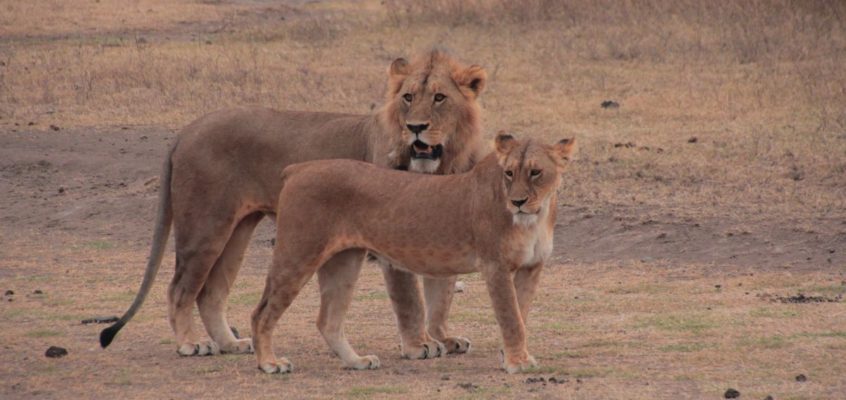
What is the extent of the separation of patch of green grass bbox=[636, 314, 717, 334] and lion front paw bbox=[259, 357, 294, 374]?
1913 millimetres

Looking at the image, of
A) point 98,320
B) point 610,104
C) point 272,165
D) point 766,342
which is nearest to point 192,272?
point 272,165

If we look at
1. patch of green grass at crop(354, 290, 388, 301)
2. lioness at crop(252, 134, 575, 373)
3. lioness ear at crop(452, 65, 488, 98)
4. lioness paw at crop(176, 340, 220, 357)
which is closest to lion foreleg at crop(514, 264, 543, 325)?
lioness at crop(252, 134, 575, 373)

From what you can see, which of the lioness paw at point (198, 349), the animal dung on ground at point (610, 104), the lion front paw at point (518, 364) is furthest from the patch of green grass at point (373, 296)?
the animal dung on ground at point (610, 104)

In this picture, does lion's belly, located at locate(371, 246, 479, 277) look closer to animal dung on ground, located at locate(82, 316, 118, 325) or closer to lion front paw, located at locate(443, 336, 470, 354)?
lion front paw, located at locate(443, 336, 470, 354)

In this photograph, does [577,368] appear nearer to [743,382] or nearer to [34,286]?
[743,382]

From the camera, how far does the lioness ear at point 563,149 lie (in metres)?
6.32

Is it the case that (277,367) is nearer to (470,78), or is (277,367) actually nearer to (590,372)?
(590,372)

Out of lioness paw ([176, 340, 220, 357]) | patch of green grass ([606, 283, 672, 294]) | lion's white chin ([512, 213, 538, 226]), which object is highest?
lion's white chin ([512, 213, 538, 226])

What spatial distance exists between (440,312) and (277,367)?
3.33 ft

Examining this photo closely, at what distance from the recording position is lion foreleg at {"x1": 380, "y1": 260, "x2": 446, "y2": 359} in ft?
22.8

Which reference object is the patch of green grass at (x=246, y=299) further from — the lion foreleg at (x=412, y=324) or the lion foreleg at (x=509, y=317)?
the lion foreleg at (x=509, y=317)

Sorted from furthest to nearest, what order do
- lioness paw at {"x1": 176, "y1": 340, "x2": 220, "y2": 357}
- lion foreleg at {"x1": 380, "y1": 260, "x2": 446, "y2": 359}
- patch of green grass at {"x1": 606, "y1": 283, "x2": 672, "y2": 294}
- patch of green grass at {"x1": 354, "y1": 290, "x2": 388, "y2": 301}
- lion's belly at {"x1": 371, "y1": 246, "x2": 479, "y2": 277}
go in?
patch of green grass at {"x1": 354, "y1": 290, "x2": 388, "y2": 301} < patch of green grass at {"x1": 606, "y1": 283, "x2": 672, "y2": 294} < lioness paw at {"x1": 176, "y1": 340, "x2": 220, "y2": 357} < lion foreleg at {"x1": 380, "y1": 260, "x2": 446, "y2": 359} < lion's belly at {"x1": 371, "y1": 246, "x2": 479, "y2": 277}

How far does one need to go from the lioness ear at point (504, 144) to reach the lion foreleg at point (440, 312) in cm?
109

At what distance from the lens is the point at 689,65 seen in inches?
650
